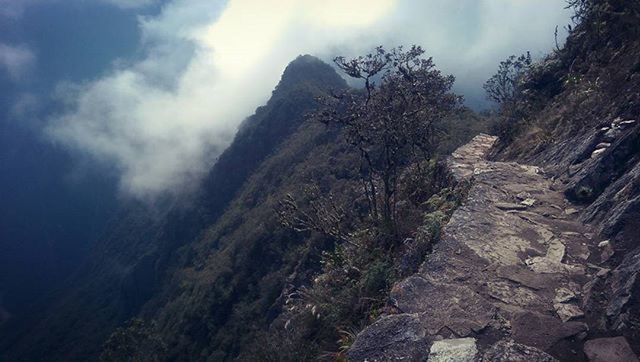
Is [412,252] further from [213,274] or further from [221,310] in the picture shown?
[213,274]

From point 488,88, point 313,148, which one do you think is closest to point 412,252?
point 488,88

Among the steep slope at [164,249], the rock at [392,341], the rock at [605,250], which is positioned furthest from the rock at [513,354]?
the steep slope at [164,249]

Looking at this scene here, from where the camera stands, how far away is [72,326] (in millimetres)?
99938

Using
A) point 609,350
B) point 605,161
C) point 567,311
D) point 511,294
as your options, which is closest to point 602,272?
point 567,311

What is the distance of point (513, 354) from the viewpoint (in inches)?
166

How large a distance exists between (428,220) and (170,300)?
74513 mm

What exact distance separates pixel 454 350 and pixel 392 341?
2.19 ft

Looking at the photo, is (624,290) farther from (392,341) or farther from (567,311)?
(392,341)

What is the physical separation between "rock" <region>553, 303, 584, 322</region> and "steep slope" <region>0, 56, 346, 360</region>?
78259mm

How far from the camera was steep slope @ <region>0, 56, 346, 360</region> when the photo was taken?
301ft

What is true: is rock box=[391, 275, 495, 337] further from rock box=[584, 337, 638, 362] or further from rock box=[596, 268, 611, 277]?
rock box=[596, 268, 611, 277]

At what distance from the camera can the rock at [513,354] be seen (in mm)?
4113

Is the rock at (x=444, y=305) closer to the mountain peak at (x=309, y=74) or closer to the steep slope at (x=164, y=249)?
the steep slope at (x=164, y=249)

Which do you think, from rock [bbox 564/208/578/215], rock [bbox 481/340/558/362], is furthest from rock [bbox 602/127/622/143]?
rock [bbox 481/340/558/362]
